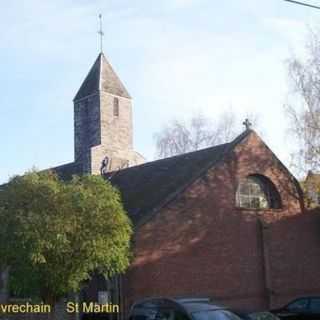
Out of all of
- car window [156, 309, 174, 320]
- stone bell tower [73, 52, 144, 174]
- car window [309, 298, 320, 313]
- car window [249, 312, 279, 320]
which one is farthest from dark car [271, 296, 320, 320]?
stone bell tower [73, 52, 144, 174]

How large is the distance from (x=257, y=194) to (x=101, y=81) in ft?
76.3

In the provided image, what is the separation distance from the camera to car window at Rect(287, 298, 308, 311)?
2333 centimetres

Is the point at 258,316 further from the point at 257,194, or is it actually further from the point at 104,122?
the point at 104,122

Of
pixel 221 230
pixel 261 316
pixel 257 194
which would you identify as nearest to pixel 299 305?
pixel 221 230

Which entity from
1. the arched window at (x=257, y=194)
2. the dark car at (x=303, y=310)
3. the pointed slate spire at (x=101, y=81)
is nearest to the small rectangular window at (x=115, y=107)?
the pointed slate spire at (x=101, y=81)

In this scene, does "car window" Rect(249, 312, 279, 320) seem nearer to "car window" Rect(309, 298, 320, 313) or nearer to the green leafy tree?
the green leafy tree

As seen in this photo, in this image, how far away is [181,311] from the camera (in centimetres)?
1416

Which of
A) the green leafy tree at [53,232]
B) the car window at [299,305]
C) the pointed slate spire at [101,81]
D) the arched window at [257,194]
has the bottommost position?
the car window at [299,305]

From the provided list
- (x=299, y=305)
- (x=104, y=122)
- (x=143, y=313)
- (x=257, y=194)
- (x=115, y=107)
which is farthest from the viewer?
(x=115, y=107)

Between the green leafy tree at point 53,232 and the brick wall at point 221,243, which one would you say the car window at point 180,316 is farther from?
the brick wall at point 221,243

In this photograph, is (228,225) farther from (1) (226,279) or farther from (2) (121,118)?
(2) (121,118)

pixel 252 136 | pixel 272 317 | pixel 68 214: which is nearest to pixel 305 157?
pixel 252 136

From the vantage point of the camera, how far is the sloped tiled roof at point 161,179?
2584cm

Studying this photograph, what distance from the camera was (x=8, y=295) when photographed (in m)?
28.0
